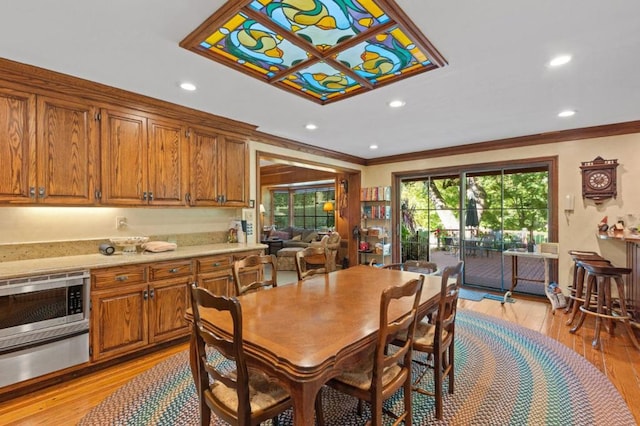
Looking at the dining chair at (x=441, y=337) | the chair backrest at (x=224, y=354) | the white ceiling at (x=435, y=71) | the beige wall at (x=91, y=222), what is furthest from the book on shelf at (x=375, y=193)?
the chair backrest at (x=224, y=354)

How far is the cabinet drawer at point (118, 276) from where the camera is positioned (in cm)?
255

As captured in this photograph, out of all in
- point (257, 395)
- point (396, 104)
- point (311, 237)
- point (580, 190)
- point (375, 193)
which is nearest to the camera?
point (257, 395)

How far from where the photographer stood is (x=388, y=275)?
279 centimetres

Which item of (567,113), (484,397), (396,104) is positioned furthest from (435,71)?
(484,397)

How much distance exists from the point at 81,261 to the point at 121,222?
2.25ft

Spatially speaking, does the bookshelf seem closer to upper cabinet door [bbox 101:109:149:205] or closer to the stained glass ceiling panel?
the stained glass ceiling panel

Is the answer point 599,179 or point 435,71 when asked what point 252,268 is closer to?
point 435,71

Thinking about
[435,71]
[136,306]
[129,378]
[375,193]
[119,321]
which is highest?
[435,71]

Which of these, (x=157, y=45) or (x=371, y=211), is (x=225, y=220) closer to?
(x=157, y=45)

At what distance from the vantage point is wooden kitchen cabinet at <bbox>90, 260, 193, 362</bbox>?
258 centimetres

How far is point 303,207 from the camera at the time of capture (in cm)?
1067

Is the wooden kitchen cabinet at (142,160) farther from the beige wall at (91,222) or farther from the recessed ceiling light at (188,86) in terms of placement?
the recessed ceiling light at (188,86)

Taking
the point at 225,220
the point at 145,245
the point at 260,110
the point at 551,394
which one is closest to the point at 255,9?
the point at 260,110

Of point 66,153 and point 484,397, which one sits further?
point 66,153
